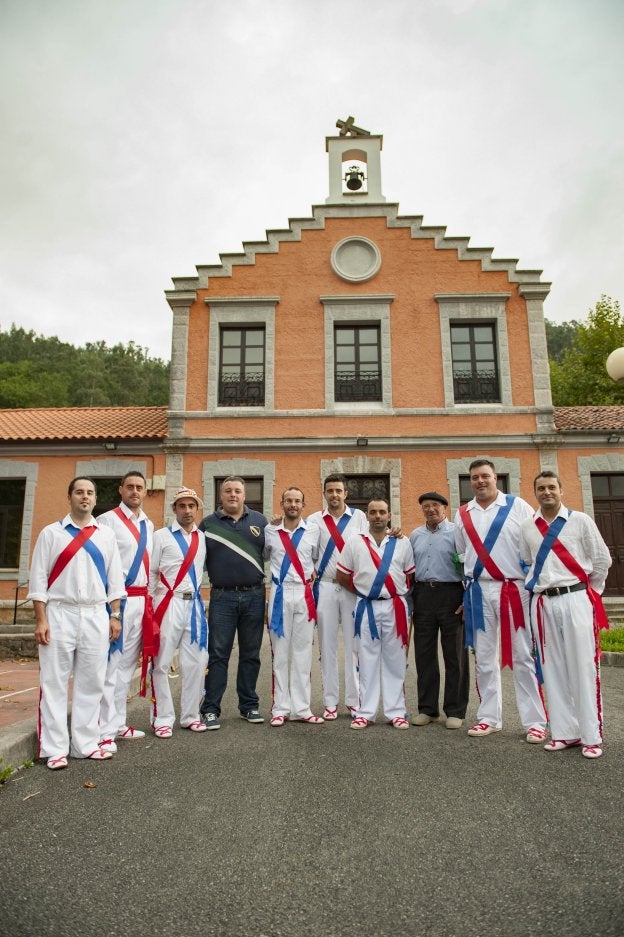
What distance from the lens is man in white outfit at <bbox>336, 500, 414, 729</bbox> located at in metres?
5.57

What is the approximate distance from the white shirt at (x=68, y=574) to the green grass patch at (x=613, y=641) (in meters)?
7.53

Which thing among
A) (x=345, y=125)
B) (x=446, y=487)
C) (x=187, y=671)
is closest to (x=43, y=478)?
(x=446, y=487)

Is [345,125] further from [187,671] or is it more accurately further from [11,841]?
[11,841]

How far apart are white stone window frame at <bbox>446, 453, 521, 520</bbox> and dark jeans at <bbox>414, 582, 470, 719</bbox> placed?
30.6 ft

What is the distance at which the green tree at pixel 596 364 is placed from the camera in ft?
95.2

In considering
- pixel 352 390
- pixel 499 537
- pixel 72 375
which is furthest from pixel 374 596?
pixel 72 375

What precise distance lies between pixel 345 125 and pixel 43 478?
1245cm

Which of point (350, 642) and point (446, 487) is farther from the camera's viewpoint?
point (446, 487)

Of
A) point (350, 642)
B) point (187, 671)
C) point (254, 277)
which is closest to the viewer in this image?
point (187, 671)

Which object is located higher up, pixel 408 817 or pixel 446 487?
pixel 446 487

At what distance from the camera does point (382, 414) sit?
15.1m

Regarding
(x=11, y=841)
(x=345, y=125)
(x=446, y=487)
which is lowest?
(x=11, y=841)

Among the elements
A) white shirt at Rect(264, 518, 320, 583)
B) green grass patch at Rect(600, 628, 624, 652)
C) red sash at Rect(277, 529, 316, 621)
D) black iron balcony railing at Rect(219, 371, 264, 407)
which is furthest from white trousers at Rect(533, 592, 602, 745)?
black iron balcony railing at Rect(219, 371, 264, 407)

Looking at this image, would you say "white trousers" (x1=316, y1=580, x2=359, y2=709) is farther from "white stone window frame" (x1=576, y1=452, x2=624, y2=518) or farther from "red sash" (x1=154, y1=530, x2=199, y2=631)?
"white stone window frame" (x1=576, y1=452, x2=624, y2=518)
